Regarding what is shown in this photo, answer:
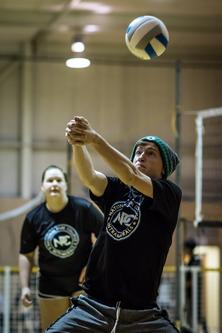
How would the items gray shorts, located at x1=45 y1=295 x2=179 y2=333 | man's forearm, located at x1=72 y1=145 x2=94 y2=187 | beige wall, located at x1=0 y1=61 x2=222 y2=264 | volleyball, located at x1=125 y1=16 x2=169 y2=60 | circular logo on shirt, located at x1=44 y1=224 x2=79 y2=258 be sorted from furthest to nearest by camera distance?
beige wall, located at x1=0 y1=61 x2=222 y2=264, circular logo on shirt, located at x1=44 y1=224 x2=79 y2=258, volleyball, located at x1=125 y1=16 x2=169 y2=60, man's forearm, located at x1=72 y1=145 x2=94 y2=187, gray shorts, located at x1=45 y1=295 x2=179 y2=333

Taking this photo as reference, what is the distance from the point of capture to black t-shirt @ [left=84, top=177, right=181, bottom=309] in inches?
138

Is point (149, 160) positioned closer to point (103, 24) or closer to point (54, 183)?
point (54, 183)

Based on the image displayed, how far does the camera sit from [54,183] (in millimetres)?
5727

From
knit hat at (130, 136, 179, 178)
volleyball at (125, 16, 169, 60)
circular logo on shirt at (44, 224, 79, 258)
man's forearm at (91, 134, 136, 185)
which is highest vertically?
volleyball at (125, 16, 169, 60)

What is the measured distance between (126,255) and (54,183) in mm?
2303

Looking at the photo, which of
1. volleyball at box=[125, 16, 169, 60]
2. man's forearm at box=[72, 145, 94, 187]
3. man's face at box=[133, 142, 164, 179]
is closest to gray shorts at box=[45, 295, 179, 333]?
man's forearm at box=[72, 145, 94, 187]

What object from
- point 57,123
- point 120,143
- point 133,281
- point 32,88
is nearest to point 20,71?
point 32,88

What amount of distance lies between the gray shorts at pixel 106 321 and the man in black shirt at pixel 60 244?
77.8 inches

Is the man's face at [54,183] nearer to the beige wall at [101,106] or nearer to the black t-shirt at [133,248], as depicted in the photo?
the black t-shirt at [133,248]

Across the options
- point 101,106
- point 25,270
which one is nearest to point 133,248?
point 25,270

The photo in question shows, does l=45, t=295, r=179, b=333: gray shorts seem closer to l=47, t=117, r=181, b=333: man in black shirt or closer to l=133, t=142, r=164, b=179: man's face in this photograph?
l=47, t=117, r=181, b=333: man in black shirt

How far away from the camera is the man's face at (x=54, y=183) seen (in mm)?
5652

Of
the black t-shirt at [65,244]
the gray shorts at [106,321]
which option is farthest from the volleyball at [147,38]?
the black t-shirt at [65,244]

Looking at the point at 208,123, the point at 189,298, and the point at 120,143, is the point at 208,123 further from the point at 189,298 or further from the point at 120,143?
the point at 189,298
